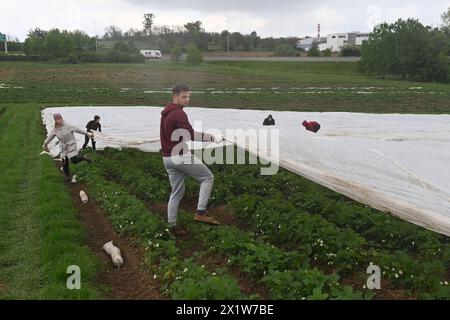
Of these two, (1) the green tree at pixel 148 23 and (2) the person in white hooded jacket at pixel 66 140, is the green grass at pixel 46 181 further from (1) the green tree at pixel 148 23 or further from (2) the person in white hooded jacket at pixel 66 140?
(1) the green tree at pixel 148 23

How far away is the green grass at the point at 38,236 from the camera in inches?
193

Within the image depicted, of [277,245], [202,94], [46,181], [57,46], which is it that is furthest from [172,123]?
[57,46]

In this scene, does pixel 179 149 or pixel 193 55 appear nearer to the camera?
pixel 179 149

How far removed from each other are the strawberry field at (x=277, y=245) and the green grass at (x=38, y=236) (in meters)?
0.66

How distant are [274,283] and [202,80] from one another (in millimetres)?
42566

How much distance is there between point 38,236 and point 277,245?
125 inches

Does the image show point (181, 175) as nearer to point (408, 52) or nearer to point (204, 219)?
point (204, 219)

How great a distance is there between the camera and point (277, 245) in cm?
585

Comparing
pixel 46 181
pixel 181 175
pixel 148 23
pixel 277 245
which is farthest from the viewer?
pixel 148 23

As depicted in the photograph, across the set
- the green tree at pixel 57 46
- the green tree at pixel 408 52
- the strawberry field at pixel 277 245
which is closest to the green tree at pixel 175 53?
the green tree at pixel 57 46

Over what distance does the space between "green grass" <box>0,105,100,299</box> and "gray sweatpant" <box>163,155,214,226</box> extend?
120 cm

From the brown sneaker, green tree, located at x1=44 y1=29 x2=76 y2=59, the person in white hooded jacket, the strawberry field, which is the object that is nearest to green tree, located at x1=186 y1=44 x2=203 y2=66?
green tree, located at x1=44 y1=29 x2=76 y2=59

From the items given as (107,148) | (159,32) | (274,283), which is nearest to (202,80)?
(107,148)
